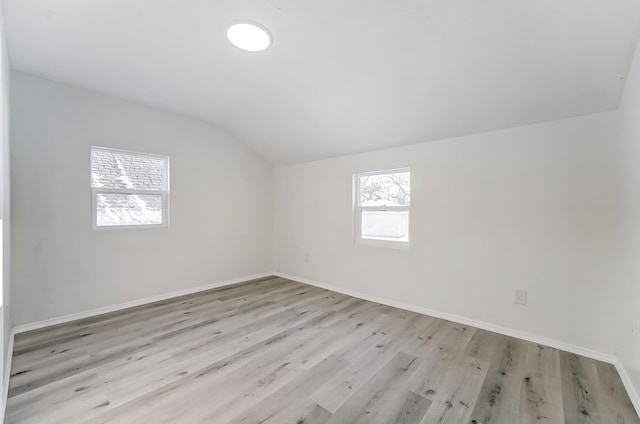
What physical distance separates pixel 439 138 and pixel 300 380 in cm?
269

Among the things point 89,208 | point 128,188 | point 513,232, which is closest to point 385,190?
point 513,232

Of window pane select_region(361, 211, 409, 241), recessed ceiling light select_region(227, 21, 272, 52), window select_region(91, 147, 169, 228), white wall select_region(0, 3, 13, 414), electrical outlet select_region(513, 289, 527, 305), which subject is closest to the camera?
white wall select_region(0, 3, 13, 414)

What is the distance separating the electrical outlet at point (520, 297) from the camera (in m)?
2.55

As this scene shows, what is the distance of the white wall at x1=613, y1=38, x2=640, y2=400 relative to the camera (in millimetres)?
1706

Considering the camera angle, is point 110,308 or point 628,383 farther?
point 110,308

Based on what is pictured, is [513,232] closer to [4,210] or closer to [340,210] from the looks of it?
[340,210]

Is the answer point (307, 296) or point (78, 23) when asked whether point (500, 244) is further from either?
point (78, 23)

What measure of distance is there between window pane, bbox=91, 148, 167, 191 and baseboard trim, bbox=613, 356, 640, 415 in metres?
4.61

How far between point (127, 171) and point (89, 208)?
1.89 ft

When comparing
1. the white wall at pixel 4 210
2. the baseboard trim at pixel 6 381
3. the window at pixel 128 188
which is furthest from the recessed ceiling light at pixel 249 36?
the baseboard trim at pixel 6 381

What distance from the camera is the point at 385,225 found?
360 cm

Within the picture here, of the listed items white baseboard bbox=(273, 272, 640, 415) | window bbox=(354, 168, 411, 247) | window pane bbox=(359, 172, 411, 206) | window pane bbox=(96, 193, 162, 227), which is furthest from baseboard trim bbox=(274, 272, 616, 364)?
window pane bbox=(96, 193, 162, 227)

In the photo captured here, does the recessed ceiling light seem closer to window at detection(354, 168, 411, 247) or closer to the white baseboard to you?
window at detection(354, 168, 411, 247)

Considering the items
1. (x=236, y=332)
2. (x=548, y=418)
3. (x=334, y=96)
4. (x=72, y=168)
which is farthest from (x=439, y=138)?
Result: (x=72, y=168)
